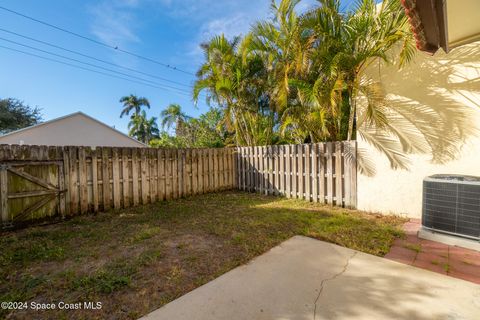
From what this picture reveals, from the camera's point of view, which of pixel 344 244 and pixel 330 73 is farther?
pixel 330 73

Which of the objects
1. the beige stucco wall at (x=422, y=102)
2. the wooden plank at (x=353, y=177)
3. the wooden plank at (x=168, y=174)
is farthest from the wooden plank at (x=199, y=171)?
the beige stucco wall at (x=422, y=102)

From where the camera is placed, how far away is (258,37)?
19.5 ft

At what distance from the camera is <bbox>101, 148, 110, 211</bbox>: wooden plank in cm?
482

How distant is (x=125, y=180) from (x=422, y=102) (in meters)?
6.44

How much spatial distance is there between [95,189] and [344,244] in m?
5.04

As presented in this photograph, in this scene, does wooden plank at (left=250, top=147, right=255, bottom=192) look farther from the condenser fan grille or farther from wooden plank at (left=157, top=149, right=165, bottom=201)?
the condenser fan grille

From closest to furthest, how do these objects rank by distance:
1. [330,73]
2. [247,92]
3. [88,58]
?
[330,73], [247,92], [88,58]

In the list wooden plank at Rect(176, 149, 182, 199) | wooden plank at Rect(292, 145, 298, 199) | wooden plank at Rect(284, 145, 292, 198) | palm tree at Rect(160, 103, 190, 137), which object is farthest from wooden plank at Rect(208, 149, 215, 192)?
palm tree at Rect(160, 103, 190, 137)

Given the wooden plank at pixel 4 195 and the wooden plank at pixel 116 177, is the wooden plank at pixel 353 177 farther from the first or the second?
the wooden plank at pixel 4 195

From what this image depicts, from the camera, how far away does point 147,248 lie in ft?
9.29

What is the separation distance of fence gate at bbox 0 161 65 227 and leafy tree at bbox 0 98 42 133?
2304 centimetres

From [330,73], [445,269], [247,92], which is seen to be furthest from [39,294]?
[247,92]

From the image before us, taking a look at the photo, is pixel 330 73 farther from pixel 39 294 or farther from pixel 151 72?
pixel 151 72

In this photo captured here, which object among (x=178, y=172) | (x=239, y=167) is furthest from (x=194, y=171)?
(x=239, y=167)
